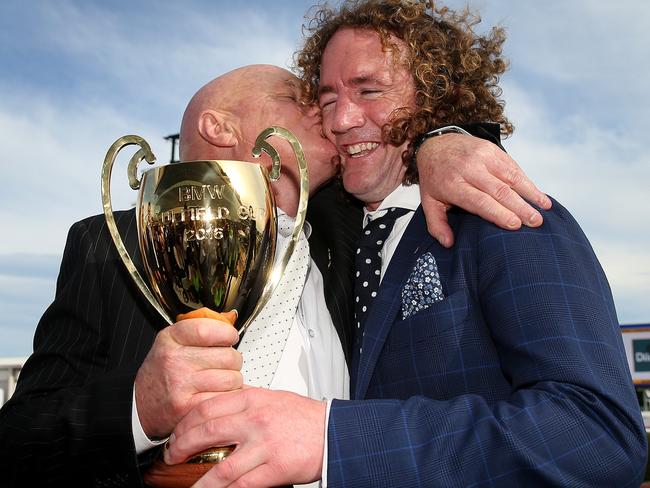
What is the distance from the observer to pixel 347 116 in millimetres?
2994

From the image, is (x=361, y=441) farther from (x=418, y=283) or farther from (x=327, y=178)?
(x=327, y=178)

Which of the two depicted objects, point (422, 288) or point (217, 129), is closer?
point (422, 288)

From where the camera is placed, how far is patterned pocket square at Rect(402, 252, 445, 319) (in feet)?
7.31

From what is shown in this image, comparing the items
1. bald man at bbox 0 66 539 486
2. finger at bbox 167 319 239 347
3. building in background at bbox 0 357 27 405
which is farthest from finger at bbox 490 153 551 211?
building in background at bbox 0 357 27 405

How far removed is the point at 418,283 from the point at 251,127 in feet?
3.84

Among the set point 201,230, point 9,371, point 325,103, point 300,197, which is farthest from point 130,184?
point 9,371

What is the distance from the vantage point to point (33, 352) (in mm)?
2508

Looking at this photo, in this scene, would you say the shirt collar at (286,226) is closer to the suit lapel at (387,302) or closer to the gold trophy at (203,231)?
the suit lapel at (387,302)

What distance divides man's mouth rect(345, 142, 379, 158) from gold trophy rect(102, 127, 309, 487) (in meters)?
1.08

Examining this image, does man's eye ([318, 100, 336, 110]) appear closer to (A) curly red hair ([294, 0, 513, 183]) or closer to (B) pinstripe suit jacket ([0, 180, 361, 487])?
(A) curly red hair ([294, 0, 513, 183])

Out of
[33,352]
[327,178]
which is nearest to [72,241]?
[33,352]

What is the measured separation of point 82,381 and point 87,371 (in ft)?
0.12

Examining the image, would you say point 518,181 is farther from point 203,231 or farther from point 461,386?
point 203,231

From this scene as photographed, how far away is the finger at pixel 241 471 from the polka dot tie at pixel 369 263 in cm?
89
